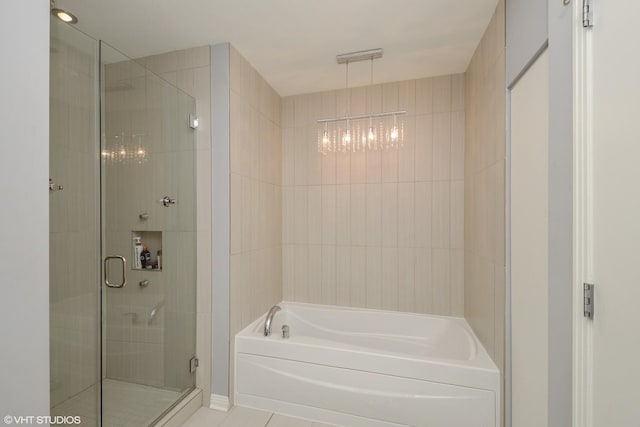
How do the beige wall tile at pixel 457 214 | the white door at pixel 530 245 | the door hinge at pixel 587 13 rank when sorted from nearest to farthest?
the door hinge at pixel 587 13 → the white door at pixel 530 245 → the beige wall tile at pixel 457 214

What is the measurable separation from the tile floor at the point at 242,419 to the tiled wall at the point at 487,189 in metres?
1.28

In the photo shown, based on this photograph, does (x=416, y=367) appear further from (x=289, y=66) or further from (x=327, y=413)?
(x=289, y=66)

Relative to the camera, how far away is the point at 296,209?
272 centimetres

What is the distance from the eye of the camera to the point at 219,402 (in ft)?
6.20

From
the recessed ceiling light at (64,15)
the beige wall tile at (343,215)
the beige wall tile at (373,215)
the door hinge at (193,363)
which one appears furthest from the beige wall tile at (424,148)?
the recessed ceiling light at (64,15)

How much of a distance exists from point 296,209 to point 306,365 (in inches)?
56.0

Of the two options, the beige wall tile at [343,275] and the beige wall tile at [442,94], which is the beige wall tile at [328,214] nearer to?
the beige wall tile at [343,275]

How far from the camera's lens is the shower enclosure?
4.89 feet

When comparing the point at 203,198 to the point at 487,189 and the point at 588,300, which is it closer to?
the point at 487,189

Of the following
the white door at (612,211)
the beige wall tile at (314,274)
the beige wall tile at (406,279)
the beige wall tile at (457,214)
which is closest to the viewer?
the white door at (612,211)

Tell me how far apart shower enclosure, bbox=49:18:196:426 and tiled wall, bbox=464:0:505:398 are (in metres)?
2.00

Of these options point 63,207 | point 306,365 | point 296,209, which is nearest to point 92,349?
point 63,207

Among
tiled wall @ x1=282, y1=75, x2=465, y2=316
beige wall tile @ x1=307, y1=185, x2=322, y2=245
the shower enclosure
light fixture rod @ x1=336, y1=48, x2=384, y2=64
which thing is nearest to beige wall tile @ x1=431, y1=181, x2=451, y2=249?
tiled wall @ x1=282, y1=75, x2=465, y2=316

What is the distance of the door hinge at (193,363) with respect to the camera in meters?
1.92
